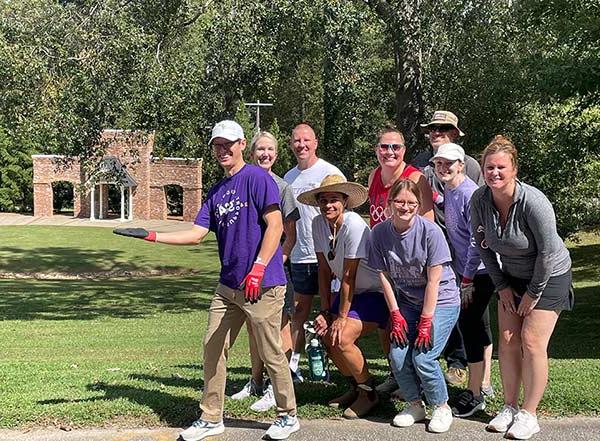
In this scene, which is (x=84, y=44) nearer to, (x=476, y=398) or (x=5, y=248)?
(x=476, y=398)

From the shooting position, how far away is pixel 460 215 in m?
5.33

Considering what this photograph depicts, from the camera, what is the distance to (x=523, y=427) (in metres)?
4.58

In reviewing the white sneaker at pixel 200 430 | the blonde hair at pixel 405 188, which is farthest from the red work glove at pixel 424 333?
the white sneaker at pixel 200 430

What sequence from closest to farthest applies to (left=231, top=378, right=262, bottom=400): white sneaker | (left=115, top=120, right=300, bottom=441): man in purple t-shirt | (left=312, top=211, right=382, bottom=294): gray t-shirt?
1. (left=115, top=120, right=300, bottom=441): man in purple t-shirt
2. (left=312, top=211, right=382, bottom=294): gray t-shirt
3. (left=231, top=378, right=262, bottom=400): white sneaker

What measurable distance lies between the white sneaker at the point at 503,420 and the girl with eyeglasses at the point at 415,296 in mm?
270

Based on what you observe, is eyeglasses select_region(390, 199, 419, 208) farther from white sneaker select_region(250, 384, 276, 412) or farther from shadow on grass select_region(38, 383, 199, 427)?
shadow on grass select_region(38, 383, 199, 427)

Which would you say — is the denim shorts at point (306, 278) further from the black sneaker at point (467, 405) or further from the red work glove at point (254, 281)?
the black sneaker at point (467, 405)

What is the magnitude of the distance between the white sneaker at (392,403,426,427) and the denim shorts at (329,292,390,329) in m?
0.61

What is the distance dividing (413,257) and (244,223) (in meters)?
1.10

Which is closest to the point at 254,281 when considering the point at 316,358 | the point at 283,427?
the point at 283,427

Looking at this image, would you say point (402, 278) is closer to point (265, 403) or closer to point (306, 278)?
point (306, 278)

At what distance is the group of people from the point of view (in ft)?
14.9

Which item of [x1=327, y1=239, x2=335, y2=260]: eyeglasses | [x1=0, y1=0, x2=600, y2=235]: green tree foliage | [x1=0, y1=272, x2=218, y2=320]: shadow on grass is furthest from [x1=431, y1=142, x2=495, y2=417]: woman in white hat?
[x1=0, y1=272, x2=218, y2=320]: shadow on grass

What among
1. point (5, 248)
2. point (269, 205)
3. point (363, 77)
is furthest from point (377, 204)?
point (5, 248)
